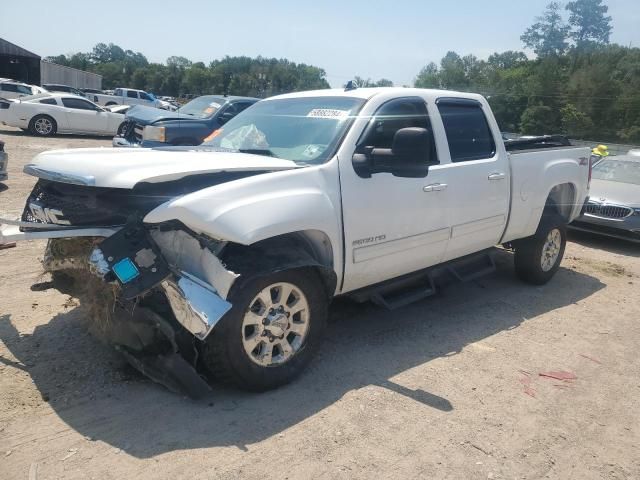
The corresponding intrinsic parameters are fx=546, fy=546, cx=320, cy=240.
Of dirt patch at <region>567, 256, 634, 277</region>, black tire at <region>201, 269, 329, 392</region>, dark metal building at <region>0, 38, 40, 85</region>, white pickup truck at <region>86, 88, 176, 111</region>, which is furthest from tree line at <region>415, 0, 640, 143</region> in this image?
dark metal building at <region>0, 38, 40, 85</region>

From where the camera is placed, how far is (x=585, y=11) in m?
68.1

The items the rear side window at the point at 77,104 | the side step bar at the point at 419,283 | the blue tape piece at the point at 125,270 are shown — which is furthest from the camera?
the rear side window at the point at 77,104

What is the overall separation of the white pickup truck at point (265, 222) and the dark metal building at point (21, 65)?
1944 inches

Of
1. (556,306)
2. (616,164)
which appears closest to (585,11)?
(616,164)

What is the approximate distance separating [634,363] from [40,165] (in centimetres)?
476

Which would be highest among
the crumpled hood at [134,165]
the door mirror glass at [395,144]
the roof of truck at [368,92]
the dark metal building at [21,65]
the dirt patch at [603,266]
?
the dark metal building at [21,65]

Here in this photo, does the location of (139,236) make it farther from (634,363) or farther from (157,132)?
(157,132)

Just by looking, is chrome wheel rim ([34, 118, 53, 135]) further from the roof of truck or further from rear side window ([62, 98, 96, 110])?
the roof of truck

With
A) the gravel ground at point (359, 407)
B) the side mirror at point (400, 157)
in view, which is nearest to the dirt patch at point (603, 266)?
the gravel ground at point (359, 407)

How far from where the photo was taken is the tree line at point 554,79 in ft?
90.2

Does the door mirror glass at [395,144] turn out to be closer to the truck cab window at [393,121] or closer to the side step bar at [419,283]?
the truck cab window at [393,121]

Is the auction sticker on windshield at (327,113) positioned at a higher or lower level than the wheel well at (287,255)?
higher

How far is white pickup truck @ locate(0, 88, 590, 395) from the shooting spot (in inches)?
124

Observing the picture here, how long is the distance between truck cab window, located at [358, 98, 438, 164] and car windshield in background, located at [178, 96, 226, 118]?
25.9 ft
